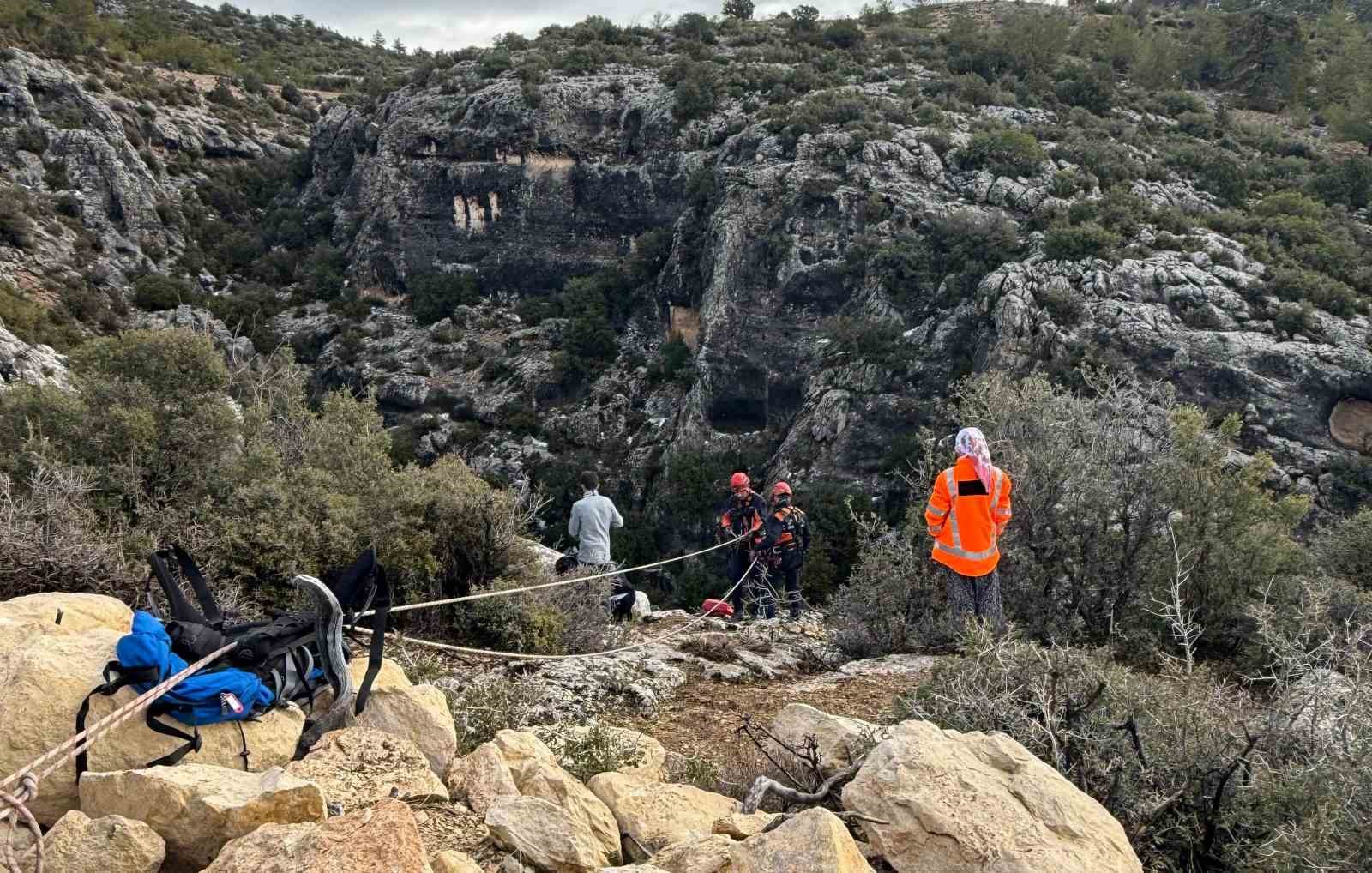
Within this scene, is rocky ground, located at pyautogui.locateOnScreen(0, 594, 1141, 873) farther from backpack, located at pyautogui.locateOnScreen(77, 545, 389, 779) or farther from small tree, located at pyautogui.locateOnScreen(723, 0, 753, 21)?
small tree, located at pyautogui.locateOnScreen(723, 0, 753, 21)

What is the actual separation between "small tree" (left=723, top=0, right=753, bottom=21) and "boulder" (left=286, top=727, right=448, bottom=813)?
50.2 metres

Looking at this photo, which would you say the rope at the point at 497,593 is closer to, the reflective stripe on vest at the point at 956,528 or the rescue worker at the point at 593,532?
the rescue worker at the point at 593,532

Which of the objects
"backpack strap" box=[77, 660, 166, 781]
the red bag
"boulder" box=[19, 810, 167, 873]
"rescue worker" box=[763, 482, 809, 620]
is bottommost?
the red bag

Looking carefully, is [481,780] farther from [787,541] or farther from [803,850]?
[787,541]

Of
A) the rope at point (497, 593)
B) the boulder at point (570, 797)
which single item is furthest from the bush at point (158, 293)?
the boulder at point (570, 797)

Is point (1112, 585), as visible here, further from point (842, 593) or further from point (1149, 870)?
point (1149, 870)

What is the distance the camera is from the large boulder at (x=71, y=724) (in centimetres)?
282

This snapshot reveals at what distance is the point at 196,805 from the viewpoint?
2393mm

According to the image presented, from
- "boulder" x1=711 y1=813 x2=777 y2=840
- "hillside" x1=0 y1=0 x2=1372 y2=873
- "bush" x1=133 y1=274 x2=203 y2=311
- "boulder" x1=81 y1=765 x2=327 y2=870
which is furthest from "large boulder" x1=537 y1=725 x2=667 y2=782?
"bush" x1=133 y1=274 x2=203 y2=311

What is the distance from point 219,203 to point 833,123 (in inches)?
1134

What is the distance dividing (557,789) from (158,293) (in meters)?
36.1

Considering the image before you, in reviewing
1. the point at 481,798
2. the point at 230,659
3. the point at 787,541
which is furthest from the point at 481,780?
the point at 787,541

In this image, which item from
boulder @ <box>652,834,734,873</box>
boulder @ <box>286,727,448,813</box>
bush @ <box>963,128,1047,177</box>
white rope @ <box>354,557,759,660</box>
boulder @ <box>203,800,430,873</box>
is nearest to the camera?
boulder @ <box>203,800,430,873</box>

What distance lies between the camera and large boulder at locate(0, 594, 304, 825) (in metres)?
2.82
